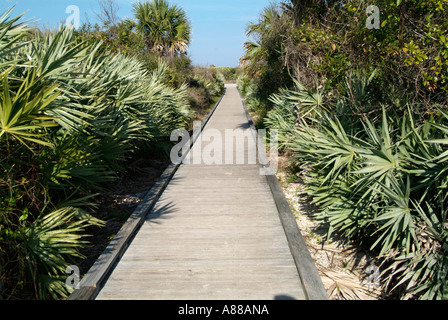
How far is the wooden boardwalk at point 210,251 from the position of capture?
137 inches

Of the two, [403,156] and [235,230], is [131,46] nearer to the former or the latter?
[235,230]

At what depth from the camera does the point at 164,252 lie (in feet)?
14.0

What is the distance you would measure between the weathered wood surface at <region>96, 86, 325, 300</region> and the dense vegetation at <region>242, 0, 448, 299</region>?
0.82 metres

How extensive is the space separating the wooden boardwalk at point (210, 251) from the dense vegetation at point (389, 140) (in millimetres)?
830

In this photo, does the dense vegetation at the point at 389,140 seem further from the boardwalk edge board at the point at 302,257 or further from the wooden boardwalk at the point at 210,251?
the wooden boardwalk at the point at 210,251

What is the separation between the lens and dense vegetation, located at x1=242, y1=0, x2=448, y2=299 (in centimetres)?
340

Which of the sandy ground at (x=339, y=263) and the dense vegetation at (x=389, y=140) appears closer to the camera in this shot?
the dense vegetation at (x=389, y=140)

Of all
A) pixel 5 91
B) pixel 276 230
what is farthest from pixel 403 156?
pixel 5 91

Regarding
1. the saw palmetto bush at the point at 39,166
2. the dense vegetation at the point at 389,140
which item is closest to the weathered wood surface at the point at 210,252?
the saw palmetto bush at the point at 39,166

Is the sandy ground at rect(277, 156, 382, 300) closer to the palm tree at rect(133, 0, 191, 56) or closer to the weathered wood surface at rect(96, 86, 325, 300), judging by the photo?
the weathered wood surface at rect(96, 86, 325, 300)

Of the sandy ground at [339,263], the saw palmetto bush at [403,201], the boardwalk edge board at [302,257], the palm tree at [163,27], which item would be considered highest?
the palm tree at [163,27]

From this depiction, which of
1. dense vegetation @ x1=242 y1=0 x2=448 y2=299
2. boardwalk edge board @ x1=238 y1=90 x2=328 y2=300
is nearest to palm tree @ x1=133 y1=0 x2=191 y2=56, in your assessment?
dense vegetation @ x1=242 y1=0 x2=448 y2=299

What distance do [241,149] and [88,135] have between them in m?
5.21

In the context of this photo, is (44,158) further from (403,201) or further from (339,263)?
(403,201)
